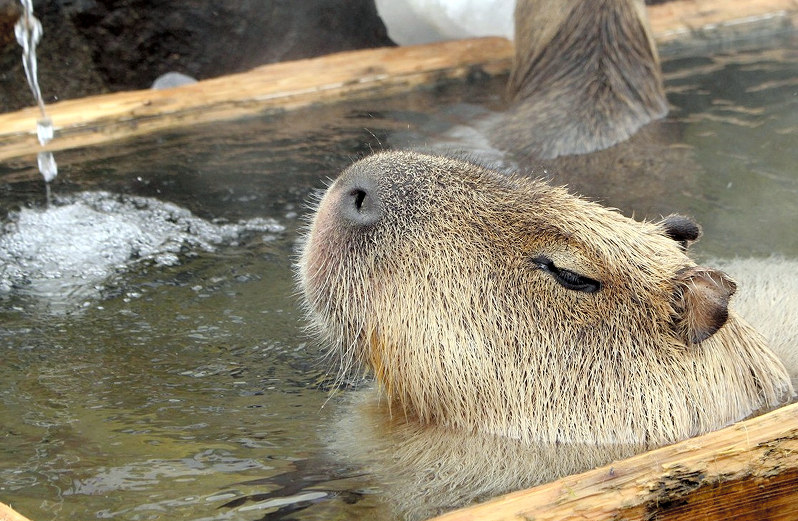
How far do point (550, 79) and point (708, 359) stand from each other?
337 centimetres

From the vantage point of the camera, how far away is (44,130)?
16.9 ft

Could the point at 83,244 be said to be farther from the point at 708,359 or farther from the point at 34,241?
the point at 708,359

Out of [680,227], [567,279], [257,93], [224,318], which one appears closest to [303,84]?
[257,93]

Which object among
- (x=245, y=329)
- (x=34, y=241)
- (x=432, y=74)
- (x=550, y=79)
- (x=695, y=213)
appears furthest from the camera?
(x=432, y=74)

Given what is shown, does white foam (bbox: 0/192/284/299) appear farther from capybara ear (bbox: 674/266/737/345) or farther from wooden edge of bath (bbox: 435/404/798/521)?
wooden edge of bath (bbox: 435/404/798/521)

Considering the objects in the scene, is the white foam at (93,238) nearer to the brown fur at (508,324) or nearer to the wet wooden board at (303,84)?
the wet wooden board at (303,84)

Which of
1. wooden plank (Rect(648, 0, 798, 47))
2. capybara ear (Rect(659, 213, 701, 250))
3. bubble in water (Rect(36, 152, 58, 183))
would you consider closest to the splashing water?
bubble in water (Rect(36, 152, 58, 183))

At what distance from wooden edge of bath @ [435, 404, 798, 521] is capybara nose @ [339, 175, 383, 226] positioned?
82cm

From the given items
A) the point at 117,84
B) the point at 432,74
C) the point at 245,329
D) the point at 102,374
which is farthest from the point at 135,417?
the point at 117,84

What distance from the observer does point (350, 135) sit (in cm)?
554

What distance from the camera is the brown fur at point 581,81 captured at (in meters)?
5.06

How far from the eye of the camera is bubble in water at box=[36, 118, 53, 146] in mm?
5122

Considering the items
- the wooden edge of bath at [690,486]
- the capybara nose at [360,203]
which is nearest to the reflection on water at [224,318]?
the wooden edge of bath at [690,486]

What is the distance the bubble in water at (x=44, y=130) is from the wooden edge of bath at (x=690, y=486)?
162 inches
